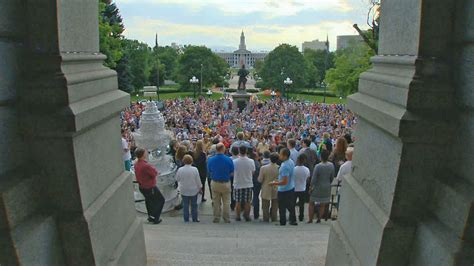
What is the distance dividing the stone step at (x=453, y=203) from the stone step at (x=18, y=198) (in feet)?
9.27

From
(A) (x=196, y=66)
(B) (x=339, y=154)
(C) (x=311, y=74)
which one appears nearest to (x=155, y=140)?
(B) (x=339, y=154)

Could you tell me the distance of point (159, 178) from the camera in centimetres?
1064

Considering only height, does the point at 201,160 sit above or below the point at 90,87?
below

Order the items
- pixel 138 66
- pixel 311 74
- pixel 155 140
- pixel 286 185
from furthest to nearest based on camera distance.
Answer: pixel 311 74 < pixel 138 66 < pixel 155 140 < pixel 286 185

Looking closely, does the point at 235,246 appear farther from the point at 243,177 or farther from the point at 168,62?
the point at 168,62

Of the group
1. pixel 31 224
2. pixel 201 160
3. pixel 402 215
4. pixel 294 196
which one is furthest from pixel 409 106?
pixel 201 160

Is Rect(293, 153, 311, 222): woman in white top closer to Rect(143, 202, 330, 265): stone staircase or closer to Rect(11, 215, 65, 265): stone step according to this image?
Rect(143, 202, 330, 265): stone staircase

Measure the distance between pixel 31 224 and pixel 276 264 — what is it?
2.89 meters

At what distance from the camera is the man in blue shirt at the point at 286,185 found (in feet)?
27.3

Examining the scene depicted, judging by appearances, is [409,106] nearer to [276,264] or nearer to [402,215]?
[402,215]

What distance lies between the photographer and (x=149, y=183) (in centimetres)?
803

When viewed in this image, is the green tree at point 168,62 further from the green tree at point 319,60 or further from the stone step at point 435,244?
the stone step at point 435,244

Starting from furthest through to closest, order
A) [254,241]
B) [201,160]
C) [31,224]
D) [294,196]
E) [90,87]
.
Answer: [201,160], [294,196], [254,241], [90,87], [31,224]

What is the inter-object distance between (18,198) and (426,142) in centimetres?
279
